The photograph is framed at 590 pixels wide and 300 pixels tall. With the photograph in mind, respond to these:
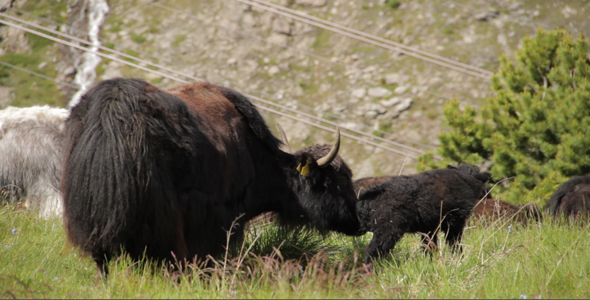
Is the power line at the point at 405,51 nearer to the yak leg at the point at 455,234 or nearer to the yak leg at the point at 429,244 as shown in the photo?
the yak leg at the point at 455,234

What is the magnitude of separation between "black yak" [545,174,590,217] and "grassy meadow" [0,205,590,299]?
156 cm

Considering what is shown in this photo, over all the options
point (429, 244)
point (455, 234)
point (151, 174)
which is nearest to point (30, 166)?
point (151, 174)

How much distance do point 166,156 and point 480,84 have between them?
62.2 ft

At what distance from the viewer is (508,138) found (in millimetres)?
13703

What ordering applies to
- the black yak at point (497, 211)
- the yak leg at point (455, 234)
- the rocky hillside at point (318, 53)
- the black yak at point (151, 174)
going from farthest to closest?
the rocky hillside at point (318, 53) → the black yak at point (497, 211) → the yak leg at point (455, 234) → the black yak at point (151, 174)

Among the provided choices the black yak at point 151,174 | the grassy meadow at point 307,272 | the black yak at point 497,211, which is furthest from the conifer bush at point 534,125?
the black yak at point 151,174

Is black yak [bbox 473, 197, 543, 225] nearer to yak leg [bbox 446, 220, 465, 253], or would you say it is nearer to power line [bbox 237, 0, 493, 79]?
yak leg [bbox 446, 220, 465, 253]

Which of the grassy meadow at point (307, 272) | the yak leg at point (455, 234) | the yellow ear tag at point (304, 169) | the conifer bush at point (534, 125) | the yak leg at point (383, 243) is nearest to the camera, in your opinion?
the grassy meadow at point (307, 272)

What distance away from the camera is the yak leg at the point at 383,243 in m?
4.44

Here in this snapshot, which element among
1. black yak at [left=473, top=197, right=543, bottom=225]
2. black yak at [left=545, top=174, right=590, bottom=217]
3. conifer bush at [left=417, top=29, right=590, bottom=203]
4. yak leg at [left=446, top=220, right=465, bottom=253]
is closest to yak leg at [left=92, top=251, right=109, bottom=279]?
yak leg at [left=446, top=220, right=465, bottom=253]

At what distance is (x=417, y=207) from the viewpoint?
15.0ft

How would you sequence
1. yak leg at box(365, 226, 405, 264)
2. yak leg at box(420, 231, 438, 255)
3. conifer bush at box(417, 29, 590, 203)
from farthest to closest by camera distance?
conifer bush at box(417, 29, 590, 203) < yak leg at box(365, 226, 405, 264) < yak leg at box(420, 231, 438, 255)

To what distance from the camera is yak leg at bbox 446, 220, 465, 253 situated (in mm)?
4758

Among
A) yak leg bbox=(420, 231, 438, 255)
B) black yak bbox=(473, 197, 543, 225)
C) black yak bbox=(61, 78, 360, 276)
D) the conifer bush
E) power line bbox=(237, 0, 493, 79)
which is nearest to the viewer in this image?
black yak bbox=(61, 78, 360, 276)
